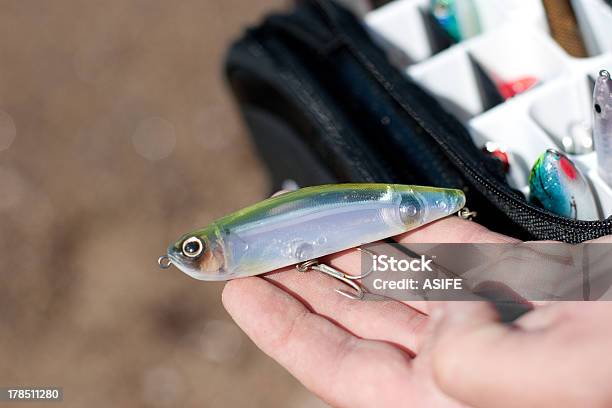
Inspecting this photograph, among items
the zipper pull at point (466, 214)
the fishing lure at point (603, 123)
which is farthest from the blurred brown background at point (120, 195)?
the fishing lure at point (603, 123)

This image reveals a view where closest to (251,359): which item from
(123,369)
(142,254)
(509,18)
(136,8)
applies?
(123,369)

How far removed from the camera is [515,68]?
2.02 m

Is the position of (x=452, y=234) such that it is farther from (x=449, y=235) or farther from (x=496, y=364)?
(x=496, y=364)

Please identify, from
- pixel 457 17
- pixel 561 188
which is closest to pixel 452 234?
pixel 561 188

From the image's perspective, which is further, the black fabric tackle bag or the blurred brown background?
the blurred brown background

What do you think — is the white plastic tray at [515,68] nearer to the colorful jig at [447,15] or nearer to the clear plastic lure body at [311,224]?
the colorful jig at [447,15]

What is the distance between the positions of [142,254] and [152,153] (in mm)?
560

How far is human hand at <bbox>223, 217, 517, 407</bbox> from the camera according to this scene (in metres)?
1.38

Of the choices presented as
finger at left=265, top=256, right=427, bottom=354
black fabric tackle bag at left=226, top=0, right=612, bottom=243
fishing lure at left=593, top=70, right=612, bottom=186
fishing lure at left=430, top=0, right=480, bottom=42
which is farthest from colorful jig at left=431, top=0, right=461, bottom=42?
finger at left=265, top=256, right=427, bottom=354

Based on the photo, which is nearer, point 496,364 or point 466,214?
point 496,364

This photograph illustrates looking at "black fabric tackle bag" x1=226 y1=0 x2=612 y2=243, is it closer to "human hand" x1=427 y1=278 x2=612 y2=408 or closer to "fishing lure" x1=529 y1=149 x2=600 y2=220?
"fishing lure" x1=529 y1=149 x2=600 y2=220

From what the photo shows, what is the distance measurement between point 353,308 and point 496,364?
42cm

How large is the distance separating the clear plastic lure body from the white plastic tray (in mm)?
315

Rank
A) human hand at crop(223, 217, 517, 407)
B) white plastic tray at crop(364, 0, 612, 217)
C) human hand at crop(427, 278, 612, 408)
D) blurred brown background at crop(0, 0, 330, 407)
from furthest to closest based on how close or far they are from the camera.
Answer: blurred brown background at crop(0, 0, 330, 407), white plastic tray at crop(364, 0, 612, 217), human hand at crop(223, 217, 517, 407), human hand at crop(427, 278, 612, 408)
